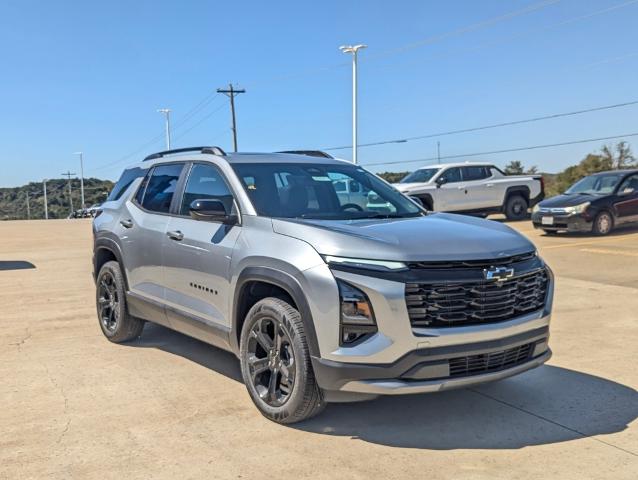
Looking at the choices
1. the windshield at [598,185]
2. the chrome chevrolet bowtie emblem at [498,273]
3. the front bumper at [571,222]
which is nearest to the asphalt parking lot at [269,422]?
the chrome chevrolet bowtie emblem at [498,273]

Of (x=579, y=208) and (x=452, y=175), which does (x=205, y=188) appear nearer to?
(x=579, y=208)

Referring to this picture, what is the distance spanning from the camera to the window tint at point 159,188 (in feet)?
17.8

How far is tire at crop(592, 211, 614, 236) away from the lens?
1524 cm

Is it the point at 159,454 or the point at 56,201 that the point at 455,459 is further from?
the point at 56,201

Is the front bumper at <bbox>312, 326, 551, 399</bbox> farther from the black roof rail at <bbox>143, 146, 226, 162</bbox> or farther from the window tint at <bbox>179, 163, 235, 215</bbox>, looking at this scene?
the black roof rail at <bbox>143, 146, 226, 162</bbox>

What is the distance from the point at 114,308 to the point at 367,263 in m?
3.53

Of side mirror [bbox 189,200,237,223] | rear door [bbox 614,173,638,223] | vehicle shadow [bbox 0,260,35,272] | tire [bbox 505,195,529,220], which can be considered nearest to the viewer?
side mirror [bbox 189,200,237,223]

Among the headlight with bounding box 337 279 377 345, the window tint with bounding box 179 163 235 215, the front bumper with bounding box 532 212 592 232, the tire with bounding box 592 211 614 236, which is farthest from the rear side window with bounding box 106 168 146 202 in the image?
the tire with bounding box 592 211 614 236

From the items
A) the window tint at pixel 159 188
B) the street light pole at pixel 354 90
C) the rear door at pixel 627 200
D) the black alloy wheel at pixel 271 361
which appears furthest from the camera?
the street light pole at pixel 354 90

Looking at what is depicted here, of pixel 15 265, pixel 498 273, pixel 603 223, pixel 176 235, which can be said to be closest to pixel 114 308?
pixel 176 235

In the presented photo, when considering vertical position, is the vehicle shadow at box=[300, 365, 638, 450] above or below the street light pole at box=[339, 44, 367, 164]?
below

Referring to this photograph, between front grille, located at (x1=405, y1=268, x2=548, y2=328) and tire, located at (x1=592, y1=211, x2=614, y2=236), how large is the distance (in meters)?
12.7

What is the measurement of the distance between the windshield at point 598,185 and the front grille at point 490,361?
13427 mm

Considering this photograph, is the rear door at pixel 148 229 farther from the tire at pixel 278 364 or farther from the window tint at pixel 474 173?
the window tint at pixel 474 173
